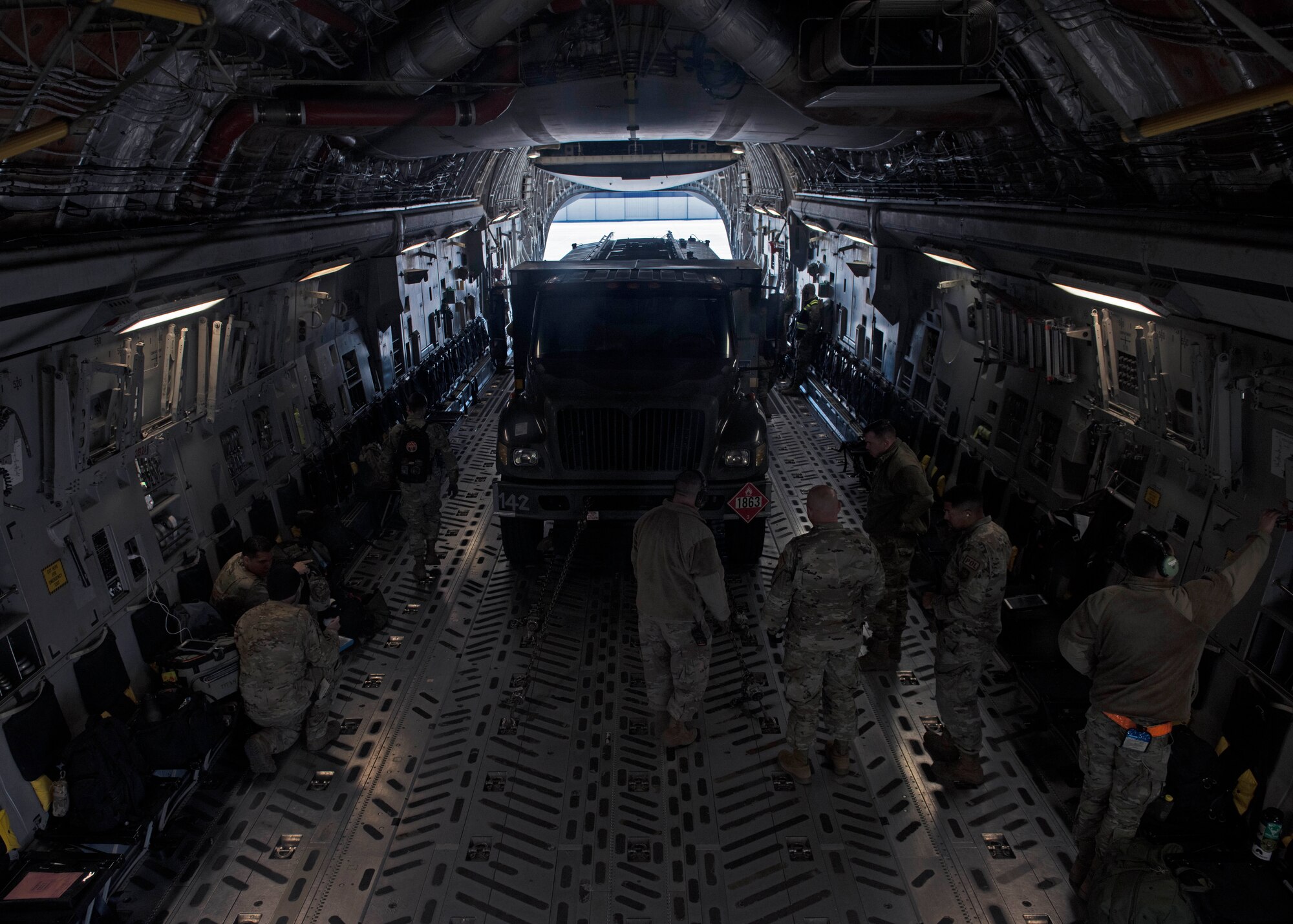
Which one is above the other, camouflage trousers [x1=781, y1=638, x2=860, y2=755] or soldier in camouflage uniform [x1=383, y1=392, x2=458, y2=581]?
soldier in camouflage uniform [x1=383, y1=392, x2=458, y2=581]

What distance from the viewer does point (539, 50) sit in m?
7.37

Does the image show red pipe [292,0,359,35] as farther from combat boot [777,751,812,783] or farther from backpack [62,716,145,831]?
combat boot [777,751,812,783]

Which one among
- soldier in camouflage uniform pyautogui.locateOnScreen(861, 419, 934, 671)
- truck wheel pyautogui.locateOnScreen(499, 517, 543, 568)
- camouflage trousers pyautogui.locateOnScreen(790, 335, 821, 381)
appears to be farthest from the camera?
camouflage trousers pyautogui.locateOnScreen(790, 335, 821, 381)

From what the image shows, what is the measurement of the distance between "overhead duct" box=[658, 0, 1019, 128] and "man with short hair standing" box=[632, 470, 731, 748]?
10.0 feet

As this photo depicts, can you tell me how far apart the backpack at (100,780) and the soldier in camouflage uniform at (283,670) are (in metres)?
0.74

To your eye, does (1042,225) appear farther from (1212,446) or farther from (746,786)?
(746,786)

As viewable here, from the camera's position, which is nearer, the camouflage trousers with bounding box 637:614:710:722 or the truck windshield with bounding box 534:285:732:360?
the camouflage trousers with bounding box 637:614:710:722

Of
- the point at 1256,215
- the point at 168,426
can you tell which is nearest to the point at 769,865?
the point at 1256,215

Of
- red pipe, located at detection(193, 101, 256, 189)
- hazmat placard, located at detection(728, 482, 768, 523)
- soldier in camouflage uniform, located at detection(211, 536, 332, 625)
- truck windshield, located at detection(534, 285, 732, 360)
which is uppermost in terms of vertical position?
red pipe, located at detection(193, 101, 256, 189)

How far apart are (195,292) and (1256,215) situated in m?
7.08

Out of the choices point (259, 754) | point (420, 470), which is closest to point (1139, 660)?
point (259, 754)

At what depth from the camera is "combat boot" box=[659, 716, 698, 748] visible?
5.46 m

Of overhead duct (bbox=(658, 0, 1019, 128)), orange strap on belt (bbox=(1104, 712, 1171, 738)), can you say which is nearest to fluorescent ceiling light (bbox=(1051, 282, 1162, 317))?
overhead duct (bbox=(658, 0, 1019, 128))

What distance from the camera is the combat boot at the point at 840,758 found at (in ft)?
17.0
